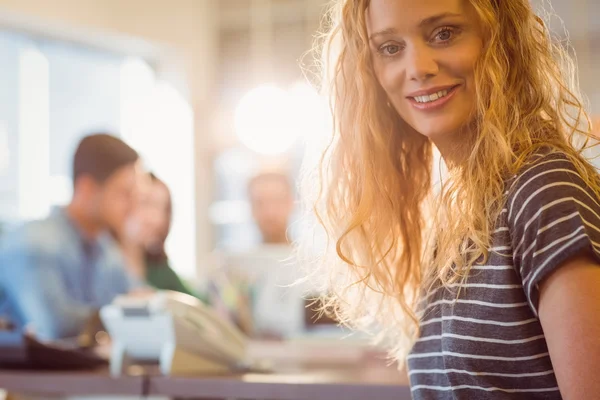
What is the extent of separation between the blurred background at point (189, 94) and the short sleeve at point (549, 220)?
166 inches

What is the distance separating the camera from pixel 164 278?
3.91 metres

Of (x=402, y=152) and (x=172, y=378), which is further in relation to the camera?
(x=172, y=378)

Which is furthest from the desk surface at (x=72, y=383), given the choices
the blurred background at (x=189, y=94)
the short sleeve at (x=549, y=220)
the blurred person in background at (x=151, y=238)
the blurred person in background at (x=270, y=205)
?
the blurred background at (x=189, y=94)

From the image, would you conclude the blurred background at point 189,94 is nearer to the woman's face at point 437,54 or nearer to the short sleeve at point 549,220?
the woman's face at point 437,54

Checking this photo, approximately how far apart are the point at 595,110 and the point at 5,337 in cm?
409

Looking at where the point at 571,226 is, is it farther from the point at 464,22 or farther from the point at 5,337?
the point at 5,337

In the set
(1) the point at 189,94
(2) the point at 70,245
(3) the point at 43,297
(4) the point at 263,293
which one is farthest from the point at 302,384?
(1) the point at 189,94

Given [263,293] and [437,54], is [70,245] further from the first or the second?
[437,54]

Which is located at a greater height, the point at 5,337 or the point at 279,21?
the point at 279,21

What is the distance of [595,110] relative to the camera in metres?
5.10

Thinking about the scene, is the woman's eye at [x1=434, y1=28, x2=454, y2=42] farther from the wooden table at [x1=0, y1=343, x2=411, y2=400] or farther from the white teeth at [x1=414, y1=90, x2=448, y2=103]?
the wooden table at [x1=0, y1=343, x2=411, y2=400]

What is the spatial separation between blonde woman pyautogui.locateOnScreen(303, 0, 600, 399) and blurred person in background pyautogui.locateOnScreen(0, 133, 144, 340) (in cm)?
216


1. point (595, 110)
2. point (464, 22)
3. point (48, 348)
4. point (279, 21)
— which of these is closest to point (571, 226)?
point (464, 22)

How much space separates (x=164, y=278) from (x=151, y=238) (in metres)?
0.21
